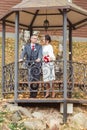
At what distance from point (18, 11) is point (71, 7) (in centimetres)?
158

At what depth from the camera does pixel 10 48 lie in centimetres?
2709

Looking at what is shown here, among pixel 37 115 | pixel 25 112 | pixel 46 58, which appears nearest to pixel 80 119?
pixel 37 115

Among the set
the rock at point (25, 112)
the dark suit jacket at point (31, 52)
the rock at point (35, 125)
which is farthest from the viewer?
the dark suit jacket at point (31, 52)

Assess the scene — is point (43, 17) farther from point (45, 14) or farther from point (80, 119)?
point (80, 119)

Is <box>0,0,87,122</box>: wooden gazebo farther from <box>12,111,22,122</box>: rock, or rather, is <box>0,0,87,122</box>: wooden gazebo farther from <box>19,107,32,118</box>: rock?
<box>12,111,22,122</box>: rock

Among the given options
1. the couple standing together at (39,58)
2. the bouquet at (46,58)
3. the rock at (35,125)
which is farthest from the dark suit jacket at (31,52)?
the rock at (35,125)

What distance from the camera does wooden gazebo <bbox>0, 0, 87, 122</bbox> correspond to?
17.7m

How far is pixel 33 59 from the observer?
18.2 meters

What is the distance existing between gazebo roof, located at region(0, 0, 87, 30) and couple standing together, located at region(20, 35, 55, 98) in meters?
0.92

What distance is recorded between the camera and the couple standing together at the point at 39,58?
17.9m

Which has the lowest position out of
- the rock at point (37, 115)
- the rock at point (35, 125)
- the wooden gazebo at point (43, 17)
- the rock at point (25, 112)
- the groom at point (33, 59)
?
the rock at point (35, 125)

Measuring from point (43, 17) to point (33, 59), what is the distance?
7.24 ft

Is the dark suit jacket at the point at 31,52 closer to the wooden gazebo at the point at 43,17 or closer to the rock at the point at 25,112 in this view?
the wooden gazebo at the point at 43,17

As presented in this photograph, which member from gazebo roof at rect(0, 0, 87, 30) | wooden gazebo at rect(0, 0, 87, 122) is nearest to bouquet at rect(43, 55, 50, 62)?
wooden gazebo at rect(0, 0, 87, 122)
